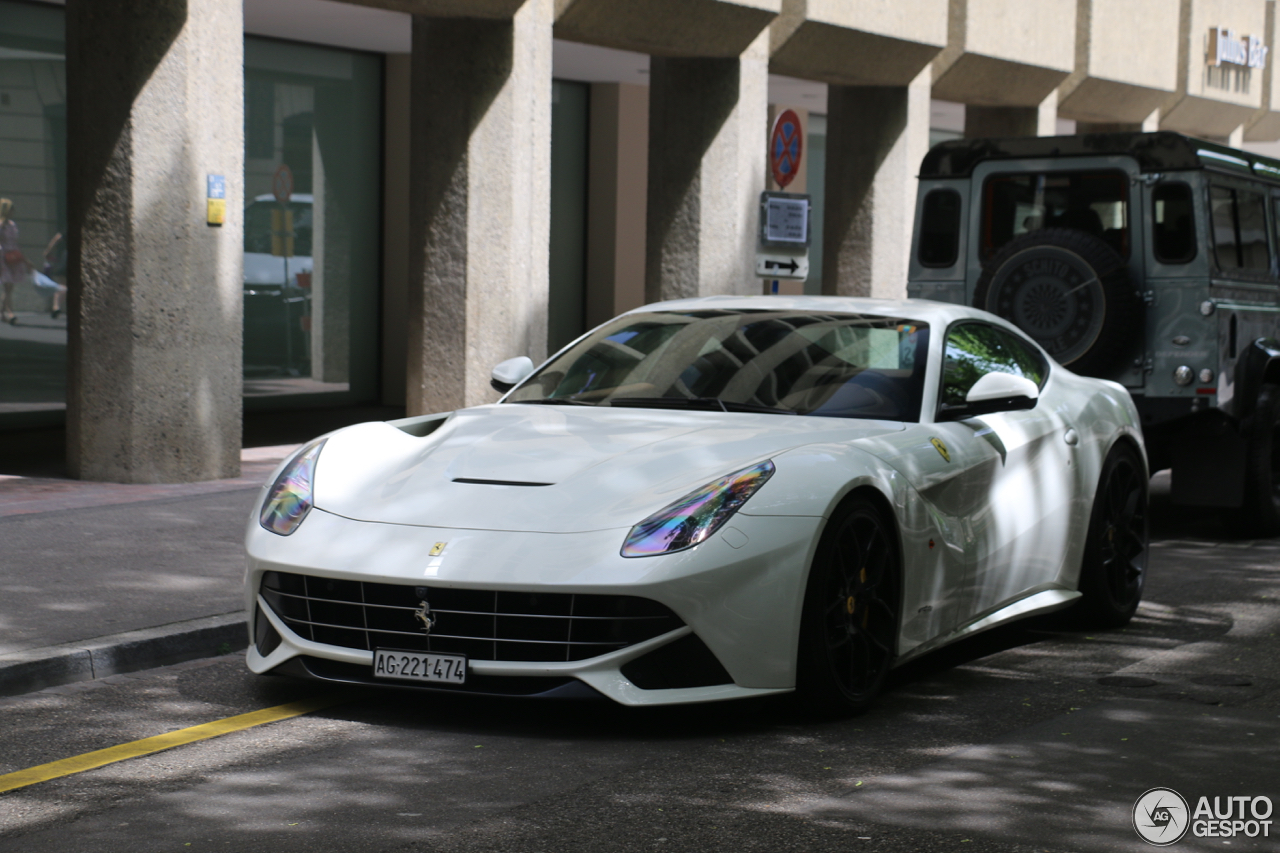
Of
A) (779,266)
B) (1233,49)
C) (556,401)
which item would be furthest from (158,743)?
(1233,49)

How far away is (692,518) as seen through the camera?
518cm

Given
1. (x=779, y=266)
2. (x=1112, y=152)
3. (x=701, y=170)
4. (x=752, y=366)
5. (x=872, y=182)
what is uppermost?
(x=872, y=182)

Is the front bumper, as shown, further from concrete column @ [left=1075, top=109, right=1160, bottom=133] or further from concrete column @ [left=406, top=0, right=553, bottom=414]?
concrete column @ [left=1075, top=109, right=1160, bottom=133]

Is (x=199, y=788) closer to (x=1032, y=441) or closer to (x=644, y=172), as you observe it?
(x=1032, y=441)

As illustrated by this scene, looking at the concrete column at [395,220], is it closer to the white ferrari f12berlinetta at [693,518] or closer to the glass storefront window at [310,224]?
the glass storefront window at [310,224]

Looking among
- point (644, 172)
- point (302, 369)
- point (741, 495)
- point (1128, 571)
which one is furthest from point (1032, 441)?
point (644, 172)

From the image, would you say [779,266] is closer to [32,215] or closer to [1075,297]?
[1075,297]

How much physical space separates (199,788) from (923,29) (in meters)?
15.7

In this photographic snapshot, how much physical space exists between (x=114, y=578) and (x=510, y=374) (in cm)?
208

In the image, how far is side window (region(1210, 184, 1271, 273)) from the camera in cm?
1005

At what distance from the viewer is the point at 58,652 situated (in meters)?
6.02

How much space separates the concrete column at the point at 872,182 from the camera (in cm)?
1902
